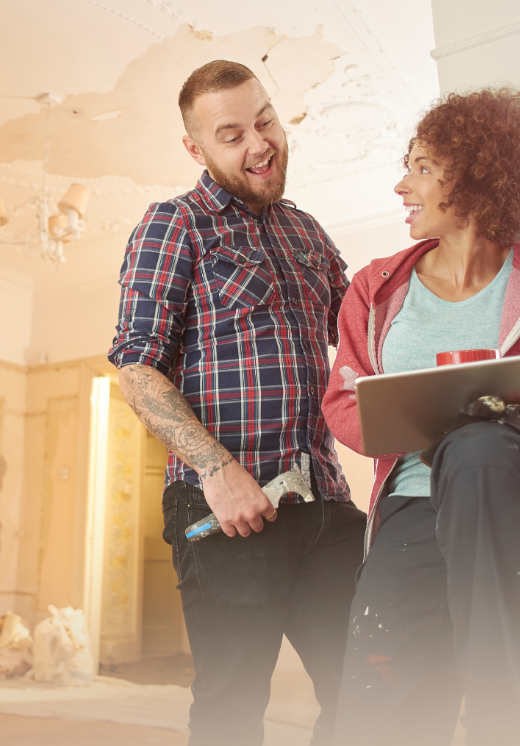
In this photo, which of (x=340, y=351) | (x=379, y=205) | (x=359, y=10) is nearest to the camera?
(x=340, y=351)

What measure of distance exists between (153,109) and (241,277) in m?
2.44

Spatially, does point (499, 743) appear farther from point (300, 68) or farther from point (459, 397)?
point (300, 68)

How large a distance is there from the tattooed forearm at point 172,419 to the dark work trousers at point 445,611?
12.9 inches

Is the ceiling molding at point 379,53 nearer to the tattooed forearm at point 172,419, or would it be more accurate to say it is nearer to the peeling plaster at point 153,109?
the peeling plaster at point 153,109

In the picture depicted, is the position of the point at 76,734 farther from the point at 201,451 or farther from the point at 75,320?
the point at 75,320

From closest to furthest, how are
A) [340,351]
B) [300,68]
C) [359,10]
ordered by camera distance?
[340,351] → [359,10] → [300,68]

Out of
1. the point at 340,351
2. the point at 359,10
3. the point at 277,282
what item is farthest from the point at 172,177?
the point at 340,351

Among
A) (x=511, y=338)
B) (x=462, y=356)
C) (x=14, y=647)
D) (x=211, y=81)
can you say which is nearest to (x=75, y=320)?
(x=14, y=647)

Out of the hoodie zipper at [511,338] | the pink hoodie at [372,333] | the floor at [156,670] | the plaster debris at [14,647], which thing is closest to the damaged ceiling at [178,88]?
the pink hoodie at [372,333]

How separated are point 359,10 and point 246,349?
2.27 meters

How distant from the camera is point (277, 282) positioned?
4.56ft

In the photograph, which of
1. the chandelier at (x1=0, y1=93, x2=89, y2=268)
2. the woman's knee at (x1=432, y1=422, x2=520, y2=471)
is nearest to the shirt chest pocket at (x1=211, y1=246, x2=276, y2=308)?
the woman's knee at (x1=432, y1=422, x2=520, y2=471)

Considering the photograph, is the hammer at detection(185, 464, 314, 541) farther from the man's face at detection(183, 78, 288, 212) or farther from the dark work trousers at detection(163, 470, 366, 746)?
the man's face at detection(183, 78, 288, 212)

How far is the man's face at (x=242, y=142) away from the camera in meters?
1.46
